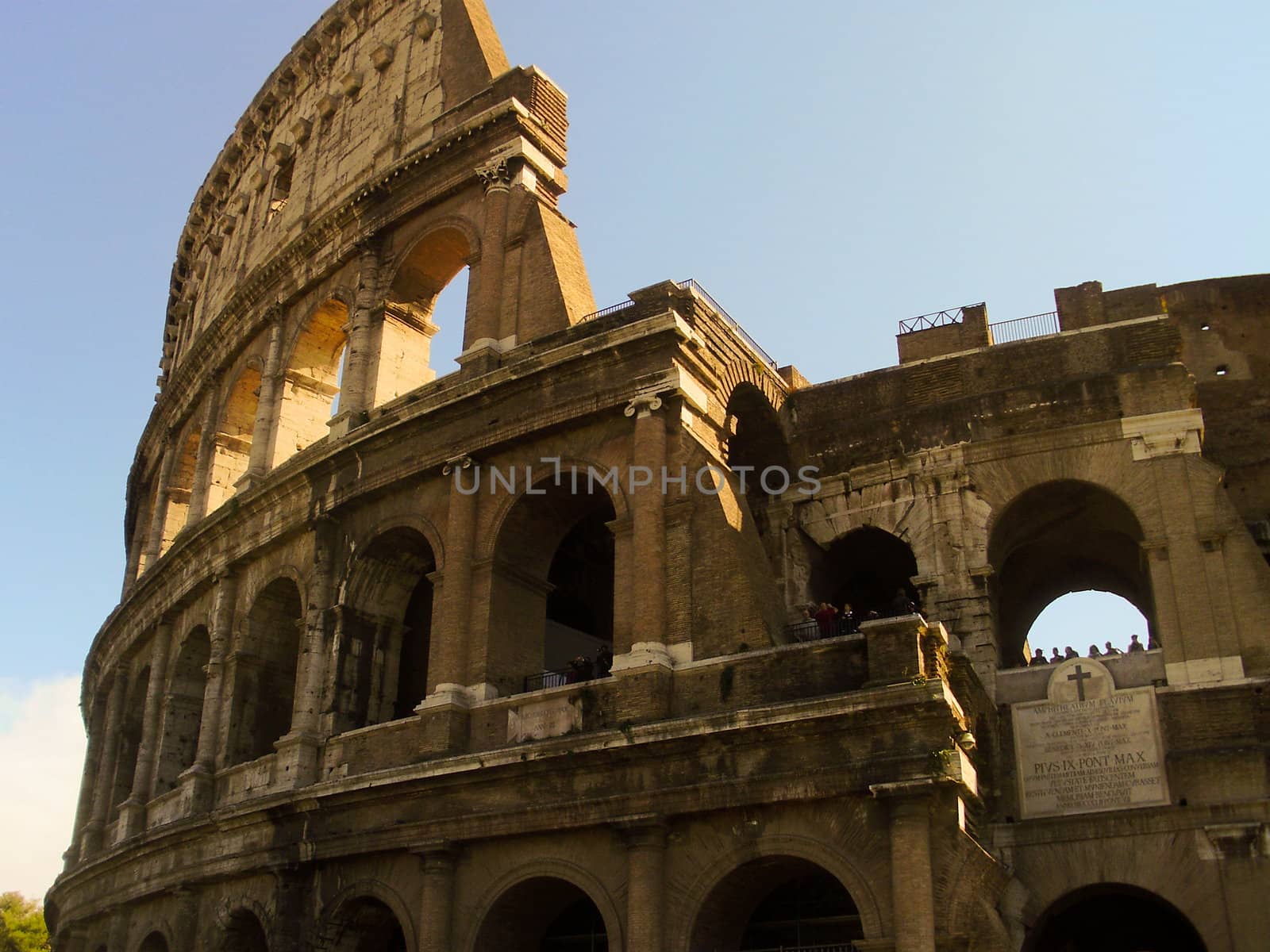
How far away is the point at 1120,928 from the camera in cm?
1577

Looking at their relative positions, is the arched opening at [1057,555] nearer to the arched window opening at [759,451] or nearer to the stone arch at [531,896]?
the arched window opening at [759,451]

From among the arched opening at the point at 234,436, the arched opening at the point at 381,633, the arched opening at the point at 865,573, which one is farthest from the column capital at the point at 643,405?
the arched opening at the point at 234,436

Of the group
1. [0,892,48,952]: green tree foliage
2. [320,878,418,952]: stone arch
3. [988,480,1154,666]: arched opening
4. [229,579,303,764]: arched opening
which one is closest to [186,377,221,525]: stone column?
[229,579,303,764]: arched opening

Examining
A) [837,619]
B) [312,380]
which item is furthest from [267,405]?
[837,619]

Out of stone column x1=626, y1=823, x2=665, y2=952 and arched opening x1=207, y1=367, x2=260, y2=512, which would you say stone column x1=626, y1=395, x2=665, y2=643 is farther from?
arched opening x1=207, y1=367, x2=260, y2=512

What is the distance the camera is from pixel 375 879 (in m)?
15.1

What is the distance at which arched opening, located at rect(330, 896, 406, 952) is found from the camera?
1548 centimetres

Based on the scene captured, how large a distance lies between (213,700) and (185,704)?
7.37 ft

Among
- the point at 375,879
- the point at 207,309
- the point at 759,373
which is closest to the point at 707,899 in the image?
the point at 375,879

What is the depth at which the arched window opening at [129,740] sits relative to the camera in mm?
22391

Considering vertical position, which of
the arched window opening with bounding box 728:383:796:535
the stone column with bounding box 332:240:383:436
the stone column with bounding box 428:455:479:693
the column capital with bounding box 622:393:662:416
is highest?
the stone column with bounding box 332:240:383:436

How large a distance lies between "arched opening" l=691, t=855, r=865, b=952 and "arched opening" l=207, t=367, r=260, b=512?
507 inches

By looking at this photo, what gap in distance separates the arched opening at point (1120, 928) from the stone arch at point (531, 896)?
5.57 metres

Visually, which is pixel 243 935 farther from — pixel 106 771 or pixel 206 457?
pixel 206 457
